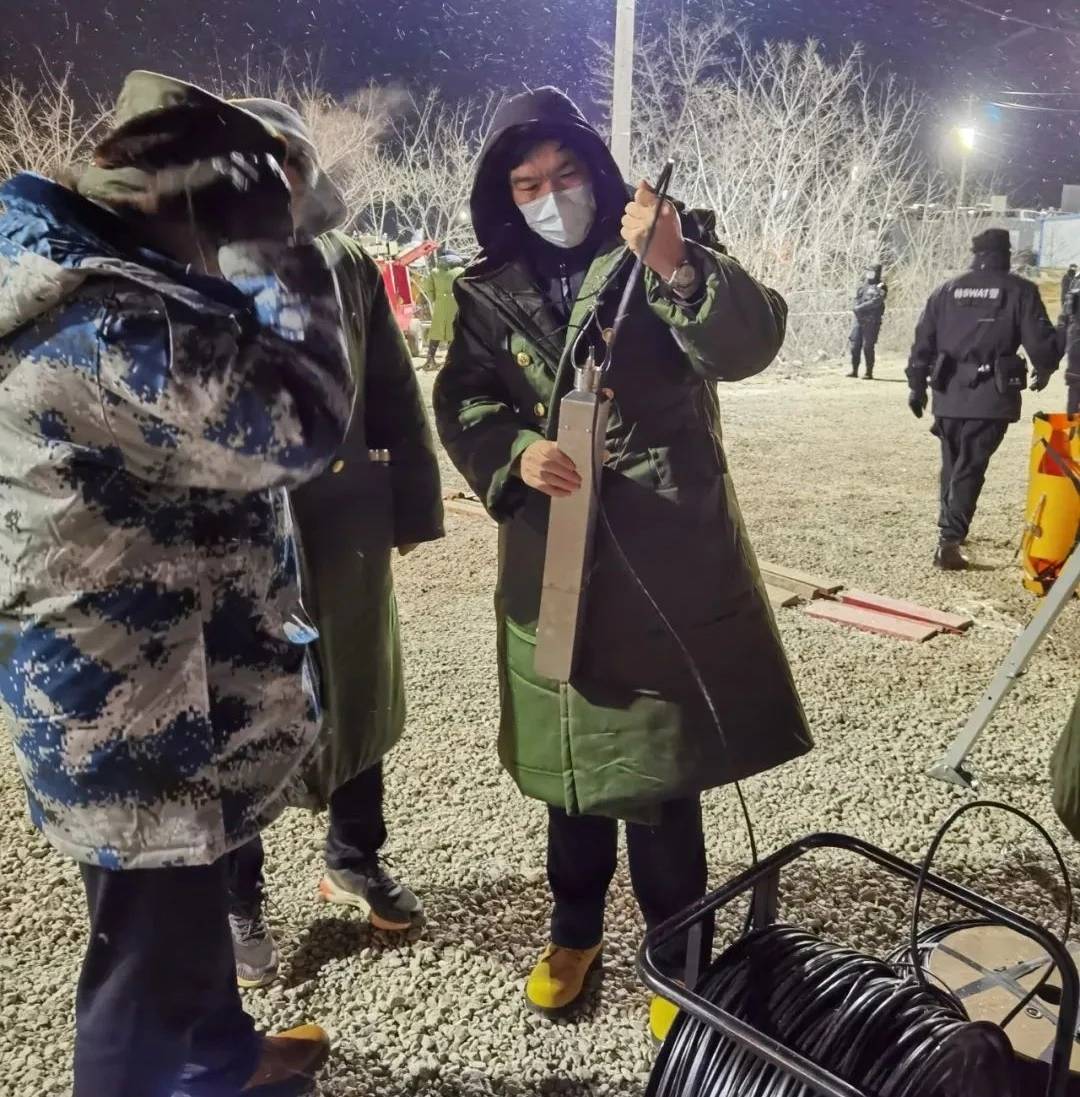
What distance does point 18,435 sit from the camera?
3.48 ft

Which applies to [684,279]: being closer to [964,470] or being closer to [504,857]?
[504,857]

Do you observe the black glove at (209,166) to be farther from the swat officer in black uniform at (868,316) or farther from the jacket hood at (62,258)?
the swat officer in black uniform at (868,316)

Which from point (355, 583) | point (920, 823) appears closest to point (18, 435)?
point (355, 583)

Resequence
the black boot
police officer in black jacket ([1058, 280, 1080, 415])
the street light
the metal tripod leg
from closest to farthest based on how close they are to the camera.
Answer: the metal tripod leg
the black boot
police officer in black jacket ([1058, 280, 1080, 415])
the street light

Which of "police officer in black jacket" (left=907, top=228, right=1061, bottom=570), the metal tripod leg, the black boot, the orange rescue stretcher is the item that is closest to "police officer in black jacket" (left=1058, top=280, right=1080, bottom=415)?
"police officer in black jacket" (left=907, top=228, right=1061, bottom=570)

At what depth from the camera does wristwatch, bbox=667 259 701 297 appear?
1.41 metres

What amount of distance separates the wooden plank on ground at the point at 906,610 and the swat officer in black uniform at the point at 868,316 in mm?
8327

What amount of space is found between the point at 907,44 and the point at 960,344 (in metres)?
5.06

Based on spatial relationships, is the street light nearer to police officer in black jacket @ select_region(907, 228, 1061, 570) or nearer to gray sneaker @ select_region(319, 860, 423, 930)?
police officer in black jacket @ select_region(907, 228, 1061, 570)

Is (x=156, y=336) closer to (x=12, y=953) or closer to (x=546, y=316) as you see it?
(x=546, y=316)

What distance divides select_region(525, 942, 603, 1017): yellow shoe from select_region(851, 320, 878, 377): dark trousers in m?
11.1

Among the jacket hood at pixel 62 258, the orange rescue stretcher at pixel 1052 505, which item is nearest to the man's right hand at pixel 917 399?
the orange rescue stretcher at pixel 1052 505

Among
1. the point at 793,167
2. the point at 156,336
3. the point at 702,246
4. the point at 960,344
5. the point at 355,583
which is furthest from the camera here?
the point at 793,167

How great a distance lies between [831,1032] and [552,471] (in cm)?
84
